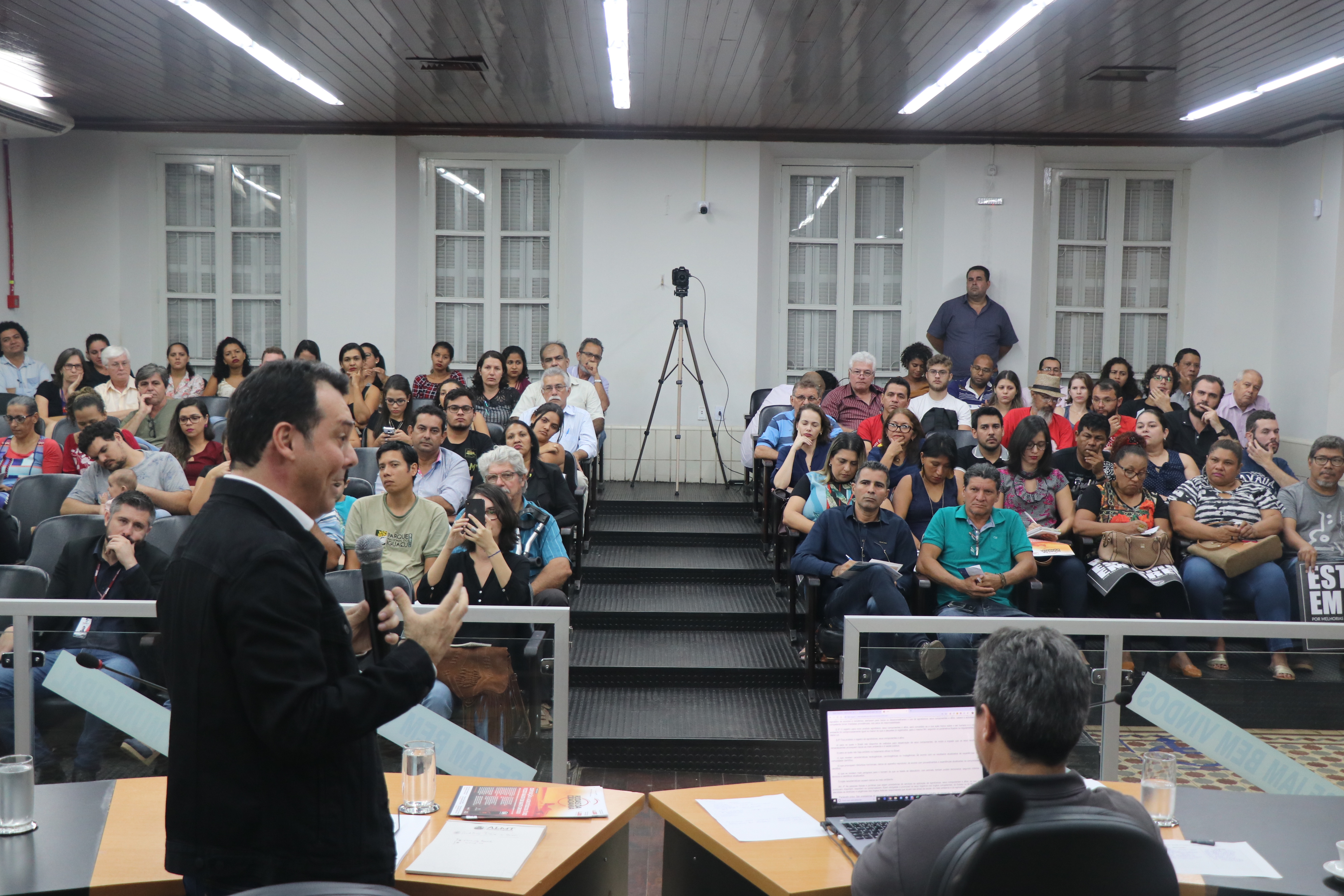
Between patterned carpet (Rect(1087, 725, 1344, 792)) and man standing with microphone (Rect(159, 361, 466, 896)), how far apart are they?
2.16 m

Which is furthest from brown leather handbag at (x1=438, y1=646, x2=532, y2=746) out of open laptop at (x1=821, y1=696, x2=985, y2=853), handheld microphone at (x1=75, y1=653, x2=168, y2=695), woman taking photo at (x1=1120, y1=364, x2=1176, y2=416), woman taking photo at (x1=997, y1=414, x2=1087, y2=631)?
woman taking photo at (x1=1120, y1=364, x2=1176, y2=416)

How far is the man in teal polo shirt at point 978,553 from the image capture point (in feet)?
15.3

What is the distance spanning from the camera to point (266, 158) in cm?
884

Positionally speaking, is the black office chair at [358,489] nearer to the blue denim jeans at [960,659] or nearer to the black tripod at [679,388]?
the black tripod at [679,388]

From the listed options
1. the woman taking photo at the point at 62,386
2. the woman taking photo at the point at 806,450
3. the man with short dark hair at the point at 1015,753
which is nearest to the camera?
the man with short dark hair at the point at 1015,753

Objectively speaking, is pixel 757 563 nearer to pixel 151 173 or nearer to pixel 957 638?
pixel 957 638

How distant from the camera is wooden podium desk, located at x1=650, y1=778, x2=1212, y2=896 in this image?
1959 millimetres

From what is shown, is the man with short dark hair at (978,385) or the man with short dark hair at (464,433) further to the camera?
the man with short dark hair at (978,385)

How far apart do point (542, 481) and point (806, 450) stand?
161 cm

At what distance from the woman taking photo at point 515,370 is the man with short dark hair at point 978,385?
3201 millimetres

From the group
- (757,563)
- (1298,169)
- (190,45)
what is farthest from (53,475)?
(1298,169)

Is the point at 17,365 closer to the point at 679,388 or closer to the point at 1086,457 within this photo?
the point at 679,388

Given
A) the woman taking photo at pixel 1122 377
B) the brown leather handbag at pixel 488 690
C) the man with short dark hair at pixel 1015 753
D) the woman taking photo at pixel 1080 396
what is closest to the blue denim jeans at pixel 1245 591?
the woman taking photo at pixel 1080 396

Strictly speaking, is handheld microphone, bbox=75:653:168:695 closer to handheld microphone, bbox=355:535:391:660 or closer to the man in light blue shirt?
handheld microphone, bbox=355:535:391:660
